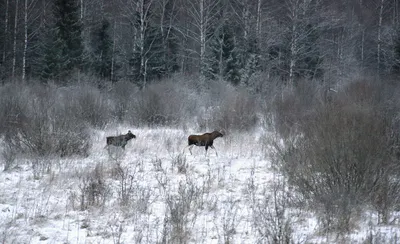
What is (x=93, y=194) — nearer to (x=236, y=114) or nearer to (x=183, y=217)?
(x=183, y=217)

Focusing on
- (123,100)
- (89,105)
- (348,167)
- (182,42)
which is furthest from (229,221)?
(182,42)

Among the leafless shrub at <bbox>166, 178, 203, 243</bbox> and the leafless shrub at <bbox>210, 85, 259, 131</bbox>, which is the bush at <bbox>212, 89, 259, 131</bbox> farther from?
the leafless shrub at <bbox>166, 178, 203, 243</bbox>

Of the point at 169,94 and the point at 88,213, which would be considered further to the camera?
the point at 169,94

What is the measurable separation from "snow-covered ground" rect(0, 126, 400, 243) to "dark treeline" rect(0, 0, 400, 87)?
14.3 metres

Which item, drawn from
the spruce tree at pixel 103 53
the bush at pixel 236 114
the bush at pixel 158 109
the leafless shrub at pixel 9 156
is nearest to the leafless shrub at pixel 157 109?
the bush at pixel 158 109

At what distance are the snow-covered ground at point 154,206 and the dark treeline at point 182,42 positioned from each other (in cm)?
1433

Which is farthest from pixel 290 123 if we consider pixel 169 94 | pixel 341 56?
pixel 341 56

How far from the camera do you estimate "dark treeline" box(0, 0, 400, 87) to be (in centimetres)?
2406

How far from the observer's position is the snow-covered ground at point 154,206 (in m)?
4.31

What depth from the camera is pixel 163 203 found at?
560 cm

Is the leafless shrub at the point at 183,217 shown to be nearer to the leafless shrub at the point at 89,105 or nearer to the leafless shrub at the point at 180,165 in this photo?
the leafless shrub at the point at 180,165

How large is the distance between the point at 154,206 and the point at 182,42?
93.4 feet

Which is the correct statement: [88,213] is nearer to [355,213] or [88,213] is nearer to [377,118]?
[355,213]

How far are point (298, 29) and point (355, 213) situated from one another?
61.4 feet
